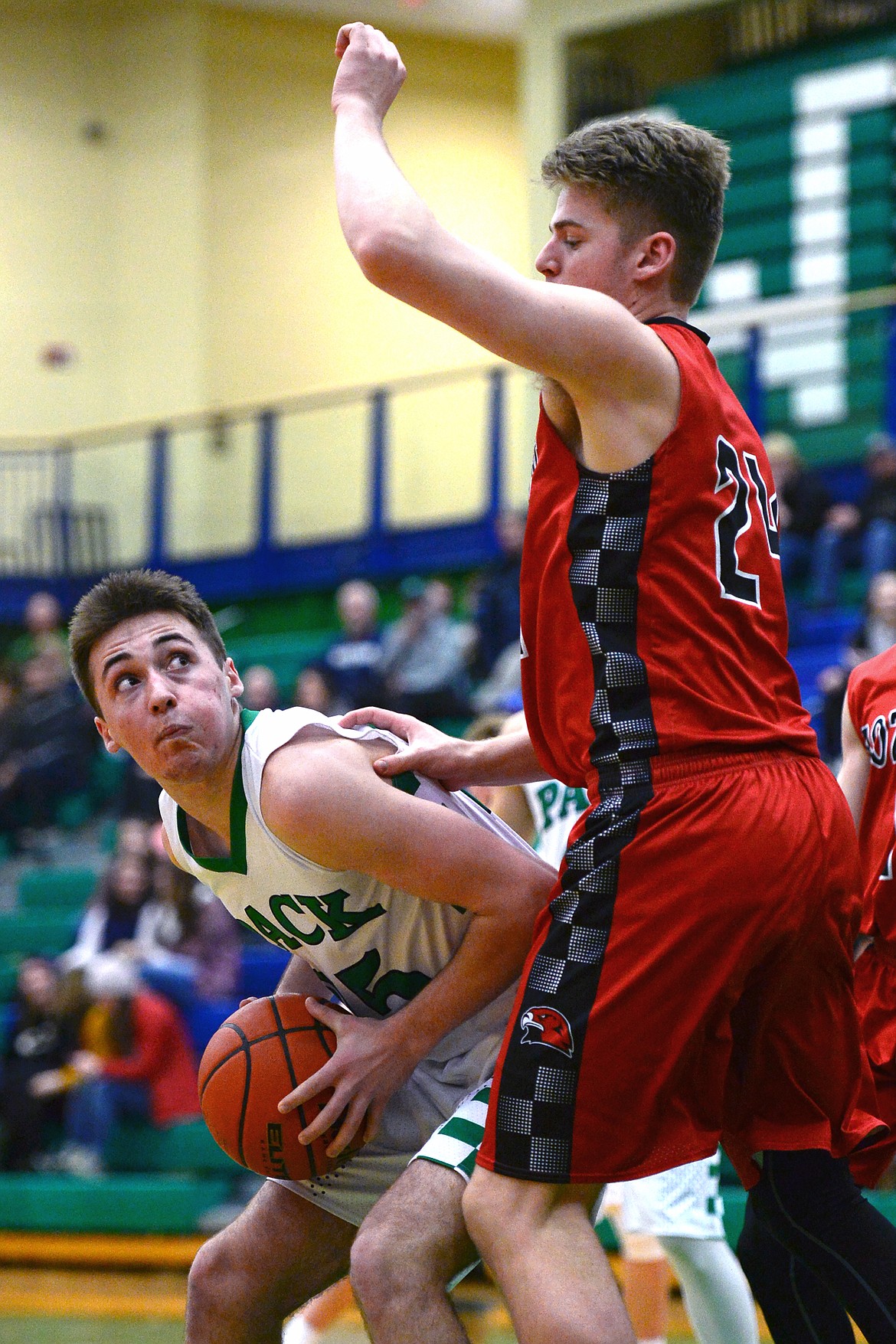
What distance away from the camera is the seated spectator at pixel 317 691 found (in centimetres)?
1129

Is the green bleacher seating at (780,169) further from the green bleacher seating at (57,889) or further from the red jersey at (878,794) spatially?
the red jersey at (878,794)

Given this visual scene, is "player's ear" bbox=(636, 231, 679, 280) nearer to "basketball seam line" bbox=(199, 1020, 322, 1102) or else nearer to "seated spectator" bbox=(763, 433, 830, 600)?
"basketball seam line" bbox=(199, 1020, 322, 1102)

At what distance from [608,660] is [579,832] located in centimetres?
27

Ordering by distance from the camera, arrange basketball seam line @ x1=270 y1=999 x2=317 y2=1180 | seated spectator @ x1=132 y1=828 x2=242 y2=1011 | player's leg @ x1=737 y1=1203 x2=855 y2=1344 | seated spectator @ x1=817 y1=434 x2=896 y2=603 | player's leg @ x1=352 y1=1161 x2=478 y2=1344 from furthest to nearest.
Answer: seated spectator @ x1=817 y1=434 x2=896 y2=603
seated spectator @ x1=132 y1=828 x2=242 y2=1011
basketball seam line @ x1=270 y1=999 x2=317 y2=1180
player's leg @ x1=737 y1=1203 x2=855 y2=1344
player's leg @ x1=352 y1=1161 x2=478 y2=1344

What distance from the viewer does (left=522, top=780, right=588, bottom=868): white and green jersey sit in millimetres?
4824

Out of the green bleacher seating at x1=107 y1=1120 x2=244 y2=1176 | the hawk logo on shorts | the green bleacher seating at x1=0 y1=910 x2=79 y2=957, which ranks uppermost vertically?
the hawk logo on shorts

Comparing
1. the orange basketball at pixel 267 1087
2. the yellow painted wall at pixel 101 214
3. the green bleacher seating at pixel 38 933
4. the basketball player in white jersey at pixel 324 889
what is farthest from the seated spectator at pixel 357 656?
the orange basketball at pixel 267 1087

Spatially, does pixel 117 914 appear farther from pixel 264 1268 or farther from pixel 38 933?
pixel 264 1268

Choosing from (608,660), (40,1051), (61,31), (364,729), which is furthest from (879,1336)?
(61,31)

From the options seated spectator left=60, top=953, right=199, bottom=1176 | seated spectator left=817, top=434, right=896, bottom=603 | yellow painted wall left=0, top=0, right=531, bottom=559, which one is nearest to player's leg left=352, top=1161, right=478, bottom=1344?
seated spectator left=60, top=953, right=199, bottom=1176

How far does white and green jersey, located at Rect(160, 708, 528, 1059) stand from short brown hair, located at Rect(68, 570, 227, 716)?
0.82 ft

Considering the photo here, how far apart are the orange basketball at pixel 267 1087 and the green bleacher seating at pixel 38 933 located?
26.0ft

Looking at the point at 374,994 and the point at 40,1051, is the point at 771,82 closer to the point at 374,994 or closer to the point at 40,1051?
the point at 40,1051

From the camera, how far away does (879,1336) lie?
2.73 m
